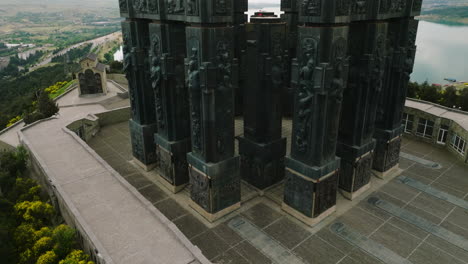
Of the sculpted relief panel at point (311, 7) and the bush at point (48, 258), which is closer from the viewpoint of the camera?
the bush at point (48, 258)

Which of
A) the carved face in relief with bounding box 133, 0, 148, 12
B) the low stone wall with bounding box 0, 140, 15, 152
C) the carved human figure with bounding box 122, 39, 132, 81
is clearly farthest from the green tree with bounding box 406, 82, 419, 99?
the low stone wall with bounding box 0, 140, 15, 152

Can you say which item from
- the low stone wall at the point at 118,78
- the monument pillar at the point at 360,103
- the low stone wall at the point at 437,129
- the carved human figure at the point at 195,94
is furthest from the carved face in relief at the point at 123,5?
the low stone wall at the point at 118,78

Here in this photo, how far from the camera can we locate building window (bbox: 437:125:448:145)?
70.8 feet

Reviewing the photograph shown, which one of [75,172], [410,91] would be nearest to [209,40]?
[75,172]

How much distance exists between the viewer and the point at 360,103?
48.1ft

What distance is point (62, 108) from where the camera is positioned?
31859 millimetres

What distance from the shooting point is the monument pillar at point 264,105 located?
14.9 metres

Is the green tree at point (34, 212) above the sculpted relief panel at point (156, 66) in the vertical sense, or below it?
below

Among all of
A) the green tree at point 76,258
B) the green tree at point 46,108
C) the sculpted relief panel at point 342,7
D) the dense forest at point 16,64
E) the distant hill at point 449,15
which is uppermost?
the distant hill at point 449,15

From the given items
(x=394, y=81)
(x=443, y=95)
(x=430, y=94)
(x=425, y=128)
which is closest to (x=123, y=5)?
(x=394, y=81)

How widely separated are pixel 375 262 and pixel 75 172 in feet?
45.8

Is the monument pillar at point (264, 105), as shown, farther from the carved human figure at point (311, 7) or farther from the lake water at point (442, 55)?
the lake water at point (442, 55)

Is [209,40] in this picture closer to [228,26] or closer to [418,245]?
[228,26]

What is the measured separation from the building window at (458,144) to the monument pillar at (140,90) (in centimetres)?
1924
